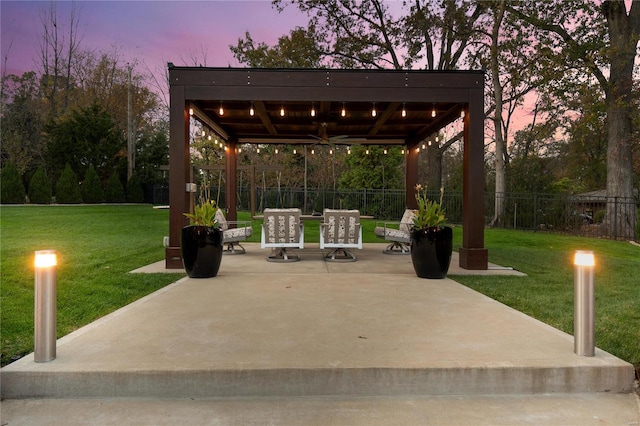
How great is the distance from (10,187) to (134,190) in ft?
26.2

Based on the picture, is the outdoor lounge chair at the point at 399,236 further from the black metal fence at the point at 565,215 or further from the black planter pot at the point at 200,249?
the black metal fence at the point at 565,215

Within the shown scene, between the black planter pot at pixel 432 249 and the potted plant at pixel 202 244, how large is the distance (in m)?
3.04

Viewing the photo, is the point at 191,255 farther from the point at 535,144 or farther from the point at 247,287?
the point at 535,144

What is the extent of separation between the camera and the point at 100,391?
9.41ft

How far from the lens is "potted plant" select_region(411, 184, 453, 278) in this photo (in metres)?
6.49

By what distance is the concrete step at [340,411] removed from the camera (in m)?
2.54

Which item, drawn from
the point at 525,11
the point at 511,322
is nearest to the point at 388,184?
the point at 525,11

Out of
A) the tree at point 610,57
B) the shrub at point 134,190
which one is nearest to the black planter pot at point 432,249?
the tree at point 610,57

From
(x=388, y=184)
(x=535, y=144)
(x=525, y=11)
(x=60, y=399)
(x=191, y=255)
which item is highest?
(x=525, y=11)

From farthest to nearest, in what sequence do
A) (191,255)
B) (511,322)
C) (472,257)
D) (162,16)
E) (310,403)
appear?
(162,16) → (472,257) → (191,255) → (511,322) → (310,403)

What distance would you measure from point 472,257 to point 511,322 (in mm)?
3661

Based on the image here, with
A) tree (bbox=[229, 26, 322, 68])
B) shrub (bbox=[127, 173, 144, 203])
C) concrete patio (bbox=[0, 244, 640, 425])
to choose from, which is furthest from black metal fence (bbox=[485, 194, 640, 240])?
shrub (bbox=[127, 173, 144, 203])

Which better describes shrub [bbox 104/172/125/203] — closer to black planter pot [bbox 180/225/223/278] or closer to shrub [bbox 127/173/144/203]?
shrub [bbox 127/173/144/203]

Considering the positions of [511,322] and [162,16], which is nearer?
[511,322]
